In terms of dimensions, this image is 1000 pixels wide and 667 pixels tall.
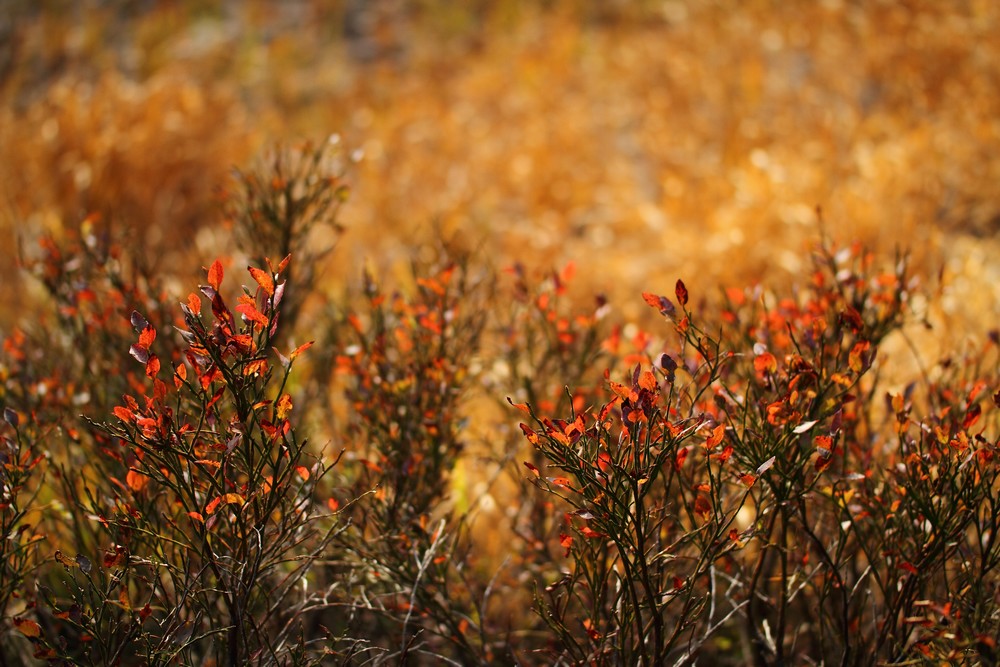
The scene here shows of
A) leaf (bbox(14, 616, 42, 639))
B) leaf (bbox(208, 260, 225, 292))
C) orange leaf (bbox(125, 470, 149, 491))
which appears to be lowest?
leaf (bbox(14, 616, 42, 639))

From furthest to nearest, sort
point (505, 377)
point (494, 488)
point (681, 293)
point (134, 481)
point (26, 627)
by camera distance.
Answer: point (494, 488), point (505, 377), point (134, 481), point (681, 293), point (26, 627)

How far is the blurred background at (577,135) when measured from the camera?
433 cm

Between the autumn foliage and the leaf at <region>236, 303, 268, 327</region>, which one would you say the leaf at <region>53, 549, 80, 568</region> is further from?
the leaf at <region>236, 303, 268, 327</region>

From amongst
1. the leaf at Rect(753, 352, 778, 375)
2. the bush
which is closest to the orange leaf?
the bush

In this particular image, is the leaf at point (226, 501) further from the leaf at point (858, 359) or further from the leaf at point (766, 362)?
the leaf at point (858, 359)

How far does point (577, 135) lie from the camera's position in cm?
617

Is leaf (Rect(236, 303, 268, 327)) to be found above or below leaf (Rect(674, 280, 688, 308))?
below

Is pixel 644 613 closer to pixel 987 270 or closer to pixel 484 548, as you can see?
pixel 484 548

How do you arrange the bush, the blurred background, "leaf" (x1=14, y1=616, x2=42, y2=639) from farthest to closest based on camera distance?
the blurred background → the bush → "leaf" (x1=14, y1=616, x2=42, y2=639)

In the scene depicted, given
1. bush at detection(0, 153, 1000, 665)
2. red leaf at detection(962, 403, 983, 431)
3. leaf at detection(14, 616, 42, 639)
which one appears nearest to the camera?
leaf at detection(14, 616, 42, 639)

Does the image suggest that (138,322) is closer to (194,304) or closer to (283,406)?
(194,304)

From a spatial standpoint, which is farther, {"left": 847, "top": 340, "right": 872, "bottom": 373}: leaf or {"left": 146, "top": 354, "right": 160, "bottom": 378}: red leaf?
{"left": 847, "top": 340, "right": 872, "bottom": 373}: leaf

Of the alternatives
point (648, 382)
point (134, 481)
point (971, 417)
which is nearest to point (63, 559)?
point (134, 481)

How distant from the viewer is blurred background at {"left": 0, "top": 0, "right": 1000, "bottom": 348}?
4.33m
